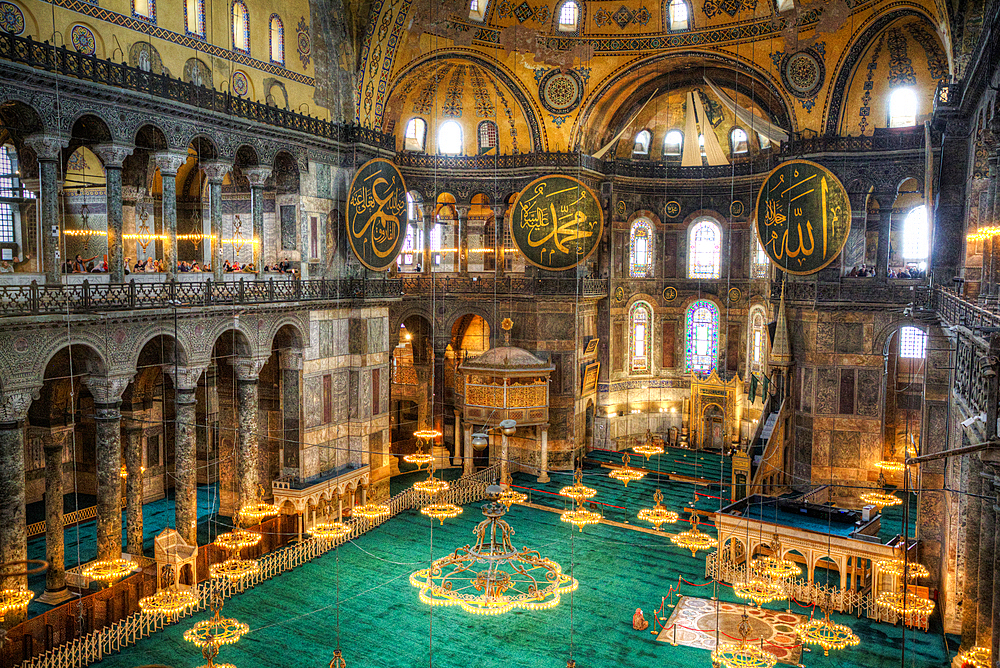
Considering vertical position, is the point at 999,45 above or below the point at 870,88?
below

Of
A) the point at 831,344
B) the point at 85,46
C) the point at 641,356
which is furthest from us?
the point at 641,356

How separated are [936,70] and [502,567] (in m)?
13.1

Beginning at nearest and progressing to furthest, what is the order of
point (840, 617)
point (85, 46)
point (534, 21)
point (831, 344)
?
1. point (85, 46)
2. point (840, 617)
3. point (831, 344)
4. point (534, 21)

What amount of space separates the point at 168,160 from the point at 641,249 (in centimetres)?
1365

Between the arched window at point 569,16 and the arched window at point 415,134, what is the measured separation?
415cm

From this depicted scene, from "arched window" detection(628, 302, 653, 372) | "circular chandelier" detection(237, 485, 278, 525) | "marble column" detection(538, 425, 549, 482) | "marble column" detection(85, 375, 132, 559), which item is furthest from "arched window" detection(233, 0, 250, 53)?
"arched window" detection(628, 302, 653, 372)

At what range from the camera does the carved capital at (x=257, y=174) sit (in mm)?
14703

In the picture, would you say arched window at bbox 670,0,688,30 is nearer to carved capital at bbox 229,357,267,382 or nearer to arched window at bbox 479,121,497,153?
arched window at bbox 479,121,497,153

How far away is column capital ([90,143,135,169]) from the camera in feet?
38.9

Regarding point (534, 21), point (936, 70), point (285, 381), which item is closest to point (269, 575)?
point (285, 381)

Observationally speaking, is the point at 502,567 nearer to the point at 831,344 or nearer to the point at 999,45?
the point at 831,344

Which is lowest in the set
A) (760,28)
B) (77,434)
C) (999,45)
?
(77,434)

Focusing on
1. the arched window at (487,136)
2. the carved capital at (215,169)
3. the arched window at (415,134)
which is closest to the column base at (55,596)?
the carved capital at (215,169)

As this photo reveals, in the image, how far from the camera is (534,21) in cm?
1928
